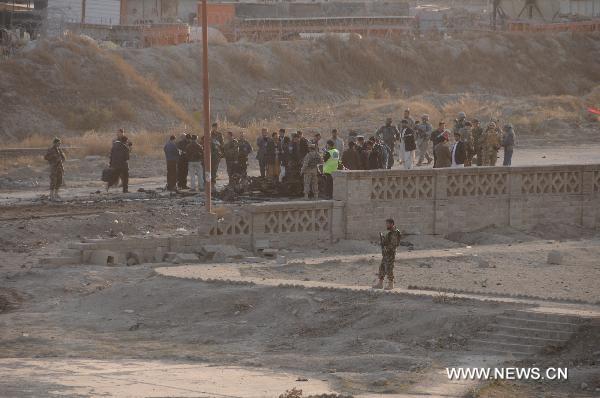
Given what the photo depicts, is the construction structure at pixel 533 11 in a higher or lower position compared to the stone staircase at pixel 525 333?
higher

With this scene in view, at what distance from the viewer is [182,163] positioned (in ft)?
110

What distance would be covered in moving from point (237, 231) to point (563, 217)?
24.7 feet

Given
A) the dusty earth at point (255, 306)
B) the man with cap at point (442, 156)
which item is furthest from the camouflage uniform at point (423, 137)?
the man with cap at point (442, 156)

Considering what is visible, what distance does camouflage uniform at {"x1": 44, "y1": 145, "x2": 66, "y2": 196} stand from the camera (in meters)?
31.1

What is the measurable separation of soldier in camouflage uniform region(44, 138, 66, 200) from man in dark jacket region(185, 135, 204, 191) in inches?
114

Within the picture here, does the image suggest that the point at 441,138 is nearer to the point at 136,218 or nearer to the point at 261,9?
the point at 136,218

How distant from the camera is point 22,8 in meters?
70.8

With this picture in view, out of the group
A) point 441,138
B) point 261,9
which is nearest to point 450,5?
point 261,9

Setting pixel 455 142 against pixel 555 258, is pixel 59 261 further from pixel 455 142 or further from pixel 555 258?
pixel 455 142

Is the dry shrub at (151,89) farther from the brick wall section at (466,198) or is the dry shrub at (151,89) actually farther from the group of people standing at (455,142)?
the brick wall section at (466,198)

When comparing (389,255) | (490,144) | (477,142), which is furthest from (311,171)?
(389,255)

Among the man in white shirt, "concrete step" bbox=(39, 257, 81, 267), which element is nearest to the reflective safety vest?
the man in white shirt

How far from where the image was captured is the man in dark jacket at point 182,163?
3319 centimetres

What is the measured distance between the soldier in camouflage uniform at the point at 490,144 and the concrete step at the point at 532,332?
14.7 metres
